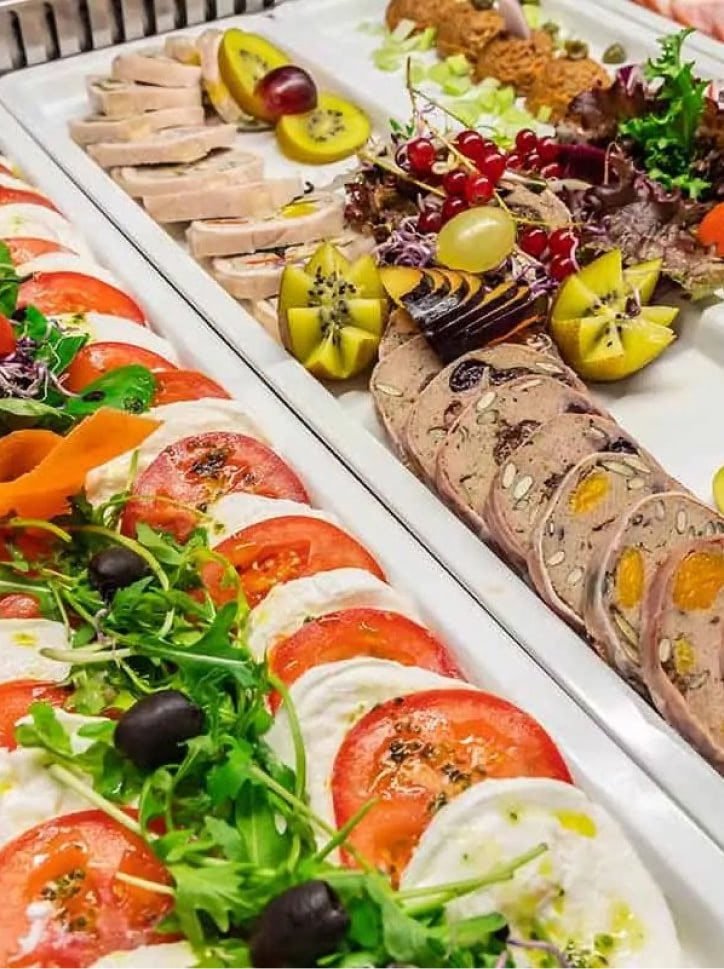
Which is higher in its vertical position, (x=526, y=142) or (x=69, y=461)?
(x=69, y=461)

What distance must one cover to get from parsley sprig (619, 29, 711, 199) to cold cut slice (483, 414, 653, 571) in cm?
142

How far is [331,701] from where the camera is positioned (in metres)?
1.95

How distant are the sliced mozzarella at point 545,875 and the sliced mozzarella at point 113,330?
1.68 m

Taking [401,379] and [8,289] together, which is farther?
[401,379]

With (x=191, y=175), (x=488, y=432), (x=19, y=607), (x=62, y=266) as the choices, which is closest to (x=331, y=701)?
(x=19, y=607)

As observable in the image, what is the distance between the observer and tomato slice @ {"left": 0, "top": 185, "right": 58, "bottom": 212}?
3.59m

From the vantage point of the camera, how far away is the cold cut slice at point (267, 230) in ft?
12.3

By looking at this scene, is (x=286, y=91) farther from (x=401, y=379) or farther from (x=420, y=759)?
(x=420, y=759)

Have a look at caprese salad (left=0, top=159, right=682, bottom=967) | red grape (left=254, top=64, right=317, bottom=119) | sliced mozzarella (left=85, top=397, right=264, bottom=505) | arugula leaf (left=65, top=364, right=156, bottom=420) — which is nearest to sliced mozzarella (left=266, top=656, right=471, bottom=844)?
caprese salad (left=0, top=159, right=682, bottom=967)

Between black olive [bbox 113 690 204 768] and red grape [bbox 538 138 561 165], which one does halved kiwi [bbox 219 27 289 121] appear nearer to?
red grape [bbox 538 138 561 165]

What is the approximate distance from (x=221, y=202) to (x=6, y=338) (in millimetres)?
1334

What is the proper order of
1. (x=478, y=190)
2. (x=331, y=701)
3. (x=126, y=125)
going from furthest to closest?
(x=126, y=125)
(x=478, y=190)
(x=331, y=701)

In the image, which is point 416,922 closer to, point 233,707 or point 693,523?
point 233,707

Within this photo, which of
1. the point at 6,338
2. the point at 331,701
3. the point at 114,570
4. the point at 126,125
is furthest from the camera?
the point at 126,125
